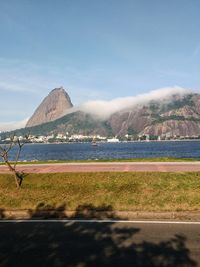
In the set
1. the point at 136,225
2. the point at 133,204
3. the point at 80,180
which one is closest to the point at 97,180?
the point at 80,180

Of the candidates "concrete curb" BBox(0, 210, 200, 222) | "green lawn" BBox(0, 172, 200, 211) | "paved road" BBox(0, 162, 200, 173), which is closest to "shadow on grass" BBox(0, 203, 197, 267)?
"concrete curb" BBox(0, 210, 200, 222)

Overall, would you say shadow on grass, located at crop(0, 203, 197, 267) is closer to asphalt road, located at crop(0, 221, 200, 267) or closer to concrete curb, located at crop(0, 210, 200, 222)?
asphalt road, located at crop(0, 221, 200, 267)

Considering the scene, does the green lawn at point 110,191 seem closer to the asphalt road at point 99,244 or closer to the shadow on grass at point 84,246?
the asphalt road at point 99,244

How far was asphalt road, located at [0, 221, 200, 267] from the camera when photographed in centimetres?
879

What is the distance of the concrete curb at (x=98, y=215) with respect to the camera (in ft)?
43.5

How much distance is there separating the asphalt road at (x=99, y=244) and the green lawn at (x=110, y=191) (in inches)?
99.2

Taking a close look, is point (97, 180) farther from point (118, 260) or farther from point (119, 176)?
point (118, 260)

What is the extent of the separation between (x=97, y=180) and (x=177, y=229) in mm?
A: 8288

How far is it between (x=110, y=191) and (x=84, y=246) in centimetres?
710

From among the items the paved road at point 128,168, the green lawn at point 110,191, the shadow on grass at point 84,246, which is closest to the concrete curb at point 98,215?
the green lawn at point 110,191

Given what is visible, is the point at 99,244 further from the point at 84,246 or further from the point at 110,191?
the point at 110,191

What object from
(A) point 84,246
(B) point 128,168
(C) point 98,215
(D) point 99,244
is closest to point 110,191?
(C) point 98,215

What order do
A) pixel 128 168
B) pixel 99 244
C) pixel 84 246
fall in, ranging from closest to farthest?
pixel 84 246, pixel 99 244, pixel 128 168

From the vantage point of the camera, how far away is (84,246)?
32.7ft
